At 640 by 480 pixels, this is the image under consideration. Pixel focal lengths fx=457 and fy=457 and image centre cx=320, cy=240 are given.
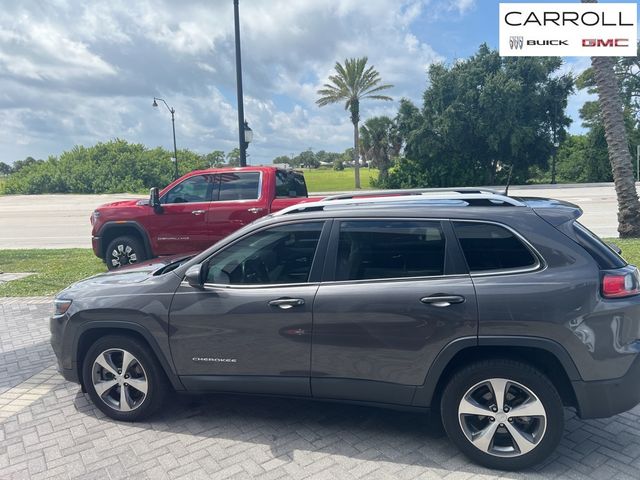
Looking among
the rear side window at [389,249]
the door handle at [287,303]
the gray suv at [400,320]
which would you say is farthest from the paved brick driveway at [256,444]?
the rear side window at [389,249]

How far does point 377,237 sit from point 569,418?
2.02 meters

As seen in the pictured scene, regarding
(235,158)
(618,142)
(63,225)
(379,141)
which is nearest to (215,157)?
(235,158)

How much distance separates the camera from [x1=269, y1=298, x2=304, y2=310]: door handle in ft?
10.0

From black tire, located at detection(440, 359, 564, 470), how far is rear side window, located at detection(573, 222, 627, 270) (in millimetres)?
775

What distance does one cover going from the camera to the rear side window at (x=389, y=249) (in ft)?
9.78

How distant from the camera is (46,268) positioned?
9812 mm

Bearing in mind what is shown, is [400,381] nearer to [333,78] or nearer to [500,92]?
Result: [500,92]

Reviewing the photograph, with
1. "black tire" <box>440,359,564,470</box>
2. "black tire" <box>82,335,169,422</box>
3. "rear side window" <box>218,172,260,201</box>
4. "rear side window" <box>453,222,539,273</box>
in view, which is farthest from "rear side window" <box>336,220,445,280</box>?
"rear side window" <box>218,172,260,201</box>

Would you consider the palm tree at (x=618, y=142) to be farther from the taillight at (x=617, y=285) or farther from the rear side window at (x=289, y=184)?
the taillight at (x=617, y=285)

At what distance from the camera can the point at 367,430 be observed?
3354 millimetres

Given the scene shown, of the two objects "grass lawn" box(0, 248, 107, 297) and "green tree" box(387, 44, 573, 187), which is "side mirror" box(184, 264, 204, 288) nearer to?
"grass lawn" box(0, 248, 107, 297)

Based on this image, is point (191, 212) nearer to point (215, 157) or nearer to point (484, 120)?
point (484, 120)

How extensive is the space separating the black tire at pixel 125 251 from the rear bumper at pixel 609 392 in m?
7.45

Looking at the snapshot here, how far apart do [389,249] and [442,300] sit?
1.62 feet
